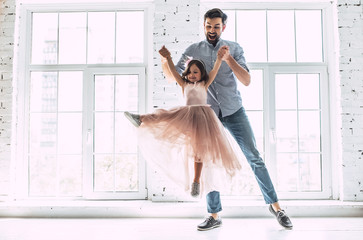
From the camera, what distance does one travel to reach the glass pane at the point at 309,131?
12.1 ft

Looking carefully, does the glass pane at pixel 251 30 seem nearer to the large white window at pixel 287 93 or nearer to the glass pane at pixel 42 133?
the large white window at pixel 287 93

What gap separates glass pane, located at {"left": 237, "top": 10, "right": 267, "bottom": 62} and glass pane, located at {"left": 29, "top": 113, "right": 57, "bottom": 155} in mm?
2353

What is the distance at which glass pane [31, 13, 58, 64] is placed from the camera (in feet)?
12.5

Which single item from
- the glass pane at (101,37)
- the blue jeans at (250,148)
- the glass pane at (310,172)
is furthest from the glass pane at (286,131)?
the glass pane at (101,37)

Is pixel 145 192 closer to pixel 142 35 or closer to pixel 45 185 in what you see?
pixel 45 185

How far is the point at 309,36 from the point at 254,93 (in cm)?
93

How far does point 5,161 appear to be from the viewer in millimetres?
3525

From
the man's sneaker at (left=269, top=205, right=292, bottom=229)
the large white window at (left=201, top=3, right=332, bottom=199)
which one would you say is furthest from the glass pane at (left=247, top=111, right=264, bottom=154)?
the man's sneaker at (left=269, top=205, right=292, bottom=229)

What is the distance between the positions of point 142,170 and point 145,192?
0.25 m

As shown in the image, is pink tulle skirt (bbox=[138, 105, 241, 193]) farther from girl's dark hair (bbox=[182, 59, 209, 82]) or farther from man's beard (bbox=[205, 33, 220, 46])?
man's beard (bbox=[205, 33, 220, 46])

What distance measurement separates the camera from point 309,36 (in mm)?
3762
